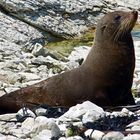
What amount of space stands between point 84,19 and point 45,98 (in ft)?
32.7

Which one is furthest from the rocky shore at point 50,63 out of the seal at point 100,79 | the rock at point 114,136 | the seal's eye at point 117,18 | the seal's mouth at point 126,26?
the seal's eye at point 117,18

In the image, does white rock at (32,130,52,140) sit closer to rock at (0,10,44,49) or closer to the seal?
the seal

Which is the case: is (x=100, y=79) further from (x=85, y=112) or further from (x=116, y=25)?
(x=85, y=112)

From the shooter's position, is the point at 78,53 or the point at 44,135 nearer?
the point at 44,135

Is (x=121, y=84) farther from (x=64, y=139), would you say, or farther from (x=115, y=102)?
(x=64, y=139)

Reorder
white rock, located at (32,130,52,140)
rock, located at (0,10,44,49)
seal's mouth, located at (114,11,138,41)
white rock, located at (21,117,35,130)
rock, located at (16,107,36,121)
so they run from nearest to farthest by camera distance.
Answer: white rock, located at (32,130,52,140)
white rock, located at (21,117,35,130)
rock, located at (16,107,36,121)
seal's mouth, located at (114,11,138,41)
rock, located at (0,10,44,49)

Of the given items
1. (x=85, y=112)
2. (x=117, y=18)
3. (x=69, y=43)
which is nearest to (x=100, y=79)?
(x=117, y=18)

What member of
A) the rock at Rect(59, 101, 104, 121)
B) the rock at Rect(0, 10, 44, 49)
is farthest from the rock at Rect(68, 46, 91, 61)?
the rock at Rect(59, 101, 104, 121)

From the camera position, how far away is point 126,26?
923 cm

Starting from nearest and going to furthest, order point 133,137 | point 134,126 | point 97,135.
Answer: point 133,137 < point 97,135 < point 134,126

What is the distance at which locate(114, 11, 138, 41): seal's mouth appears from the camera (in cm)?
918

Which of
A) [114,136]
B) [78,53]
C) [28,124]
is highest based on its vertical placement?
[114,136]

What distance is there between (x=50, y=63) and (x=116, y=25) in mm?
3960

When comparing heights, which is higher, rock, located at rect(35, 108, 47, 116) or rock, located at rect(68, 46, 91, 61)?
rock, located at rect(35, 108, 47, 116)
